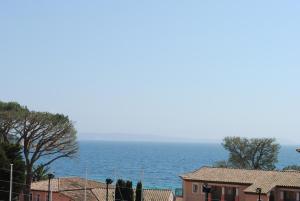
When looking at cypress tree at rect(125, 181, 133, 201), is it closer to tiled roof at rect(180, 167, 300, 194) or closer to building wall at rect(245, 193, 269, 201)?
tiled roof at rect(180, 167, 300, 194)

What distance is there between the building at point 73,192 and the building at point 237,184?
244 cm

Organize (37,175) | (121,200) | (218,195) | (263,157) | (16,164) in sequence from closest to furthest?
1. (16,164)
2. (121,200)
3. (218,195)
4. (37,175)
5. (263,157)

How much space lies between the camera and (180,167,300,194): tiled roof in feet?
162

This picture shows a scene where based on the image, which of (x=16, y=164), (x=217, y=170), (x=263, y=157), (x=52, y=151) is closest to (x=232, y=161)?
(x=263, y=157)

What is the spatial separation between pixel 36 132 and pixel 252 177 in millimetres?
19959

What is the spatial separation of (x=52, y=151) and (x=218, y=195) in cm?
1606

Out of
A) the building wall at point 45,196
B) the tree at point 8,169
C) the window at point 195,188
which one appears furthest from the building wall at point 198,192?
the tree at point 8,169

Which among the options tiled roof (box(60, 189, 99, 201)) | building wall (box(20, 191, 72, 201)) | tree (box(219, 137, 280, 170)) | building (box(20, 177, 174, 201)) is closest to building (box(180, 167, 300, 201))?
building (box(20, 177, 174, 201))

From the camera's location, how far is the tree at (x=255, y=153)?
8594 centimetres

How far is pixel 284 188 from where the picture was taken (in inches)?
1946

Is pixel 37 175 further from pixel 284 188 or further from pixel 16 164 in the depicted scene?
pixel 284 188

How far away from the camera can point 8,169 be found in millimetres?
40969

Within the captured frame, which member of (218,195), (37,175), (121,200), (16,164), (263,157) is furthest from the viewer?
Result: (263,157)

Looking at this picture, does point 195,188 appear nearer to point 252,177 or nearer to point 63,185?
point 252,177
